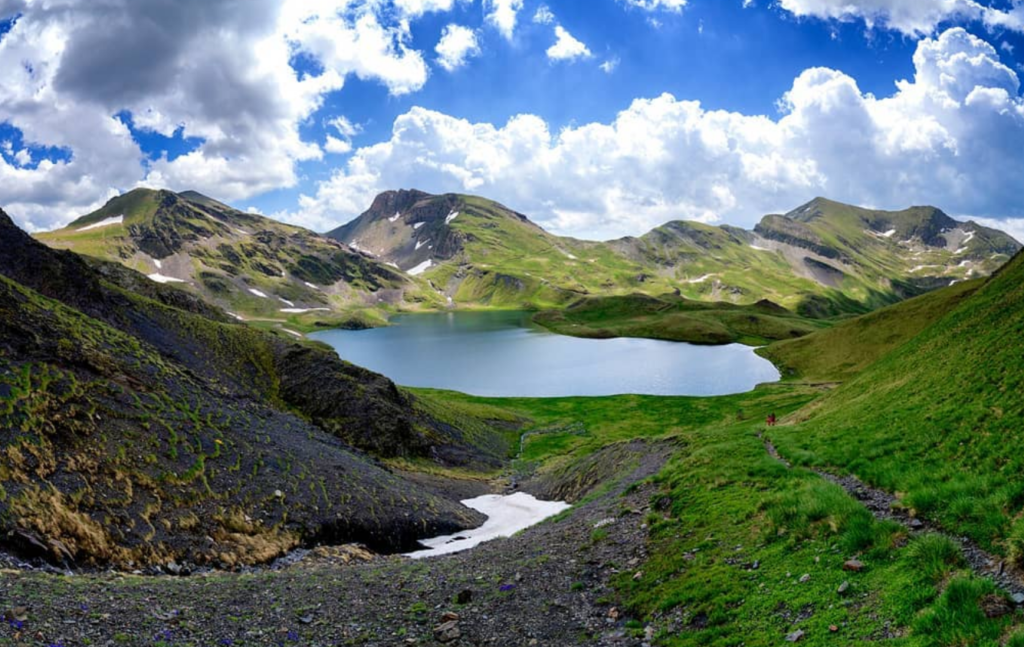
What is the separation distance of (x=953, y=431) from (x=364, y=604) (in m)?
24.7

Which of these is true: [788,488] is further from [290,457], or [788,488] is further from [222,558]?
[290,457]

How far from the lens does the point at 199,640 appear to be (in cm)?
1639

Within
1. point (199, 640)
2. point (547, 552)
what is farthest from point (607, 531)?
point (199, 640)

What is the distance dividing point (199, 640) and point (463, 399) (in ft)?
359

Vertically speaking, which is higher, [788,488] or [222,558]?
[788,488]

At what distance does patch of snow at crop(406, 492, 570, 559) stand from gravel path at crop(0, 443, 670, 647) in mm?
12849

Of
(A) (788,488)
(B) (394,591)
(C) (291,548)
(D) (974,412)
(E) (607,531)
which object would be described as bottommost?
(C) (291,548)

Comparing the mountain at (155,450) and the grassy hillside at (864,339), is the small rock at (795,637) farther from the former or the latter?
the grassy hillside at (864,339)

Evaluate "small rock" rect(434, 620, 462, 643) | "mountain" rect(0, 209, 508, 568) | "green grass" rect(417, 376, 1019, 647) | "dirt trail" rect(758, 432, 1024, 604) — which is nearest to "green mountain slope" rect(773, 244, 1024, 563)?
"dirt trail" rect(758, 432, 1024, 604)

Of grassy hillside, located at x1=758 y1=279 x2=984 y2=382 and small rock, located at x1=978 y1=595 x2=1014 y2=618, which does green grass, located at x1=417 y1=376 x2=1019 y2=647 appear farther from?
grassy hillside, located at x1=758 y1=279 x2=984 y2=382

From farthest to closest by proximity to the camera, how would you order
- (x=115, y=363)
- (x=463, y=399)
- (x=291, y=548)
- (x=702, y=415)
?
1. (x=463, y=399)
2. (x=702, y=415)
3. (x=115, y=363)
4. (x=291, y=548)

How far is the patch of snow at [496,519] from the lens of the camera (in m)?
39.7

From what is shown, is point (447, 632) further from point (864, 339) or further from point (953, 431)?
point (864, 339)

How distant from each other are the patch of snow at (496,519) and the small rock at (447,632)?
17.3m
